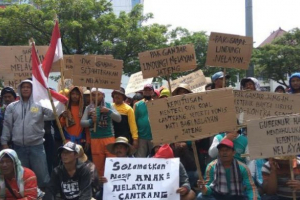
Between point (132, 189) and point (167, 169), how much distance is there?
0.47 m

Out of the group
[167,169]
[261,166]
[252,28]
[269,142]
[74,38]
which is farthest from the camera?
[74,38]

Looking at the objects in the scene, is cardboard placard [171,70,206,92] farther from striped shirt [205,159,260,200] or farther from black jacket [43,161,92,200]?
black jacket [43,161,92,200]

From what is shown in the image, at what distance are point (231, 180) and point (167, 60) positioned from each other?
6.87ft

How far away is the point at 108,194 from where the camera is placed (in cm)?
568

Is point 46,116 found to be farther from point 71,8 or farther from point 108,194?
point 71,8

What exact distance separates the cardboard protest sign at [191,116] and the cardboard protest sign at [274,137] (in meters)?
0.30

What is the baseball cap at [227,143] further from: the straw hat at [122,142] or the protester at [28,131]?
the protester at [28,131]

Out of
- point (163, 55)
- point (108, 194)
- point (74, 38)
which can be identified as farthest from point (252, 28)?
point (74, 38)

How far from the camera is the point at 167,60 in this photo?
23.2 feet

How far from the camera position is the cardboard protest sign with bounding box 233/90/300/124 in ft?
19.7

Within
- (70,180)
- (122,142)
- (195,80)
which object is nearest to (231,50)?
(122,142)

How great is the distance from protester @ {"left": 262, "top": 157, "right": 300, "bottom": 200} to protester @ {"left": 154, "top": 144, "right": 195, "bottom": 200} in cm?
92

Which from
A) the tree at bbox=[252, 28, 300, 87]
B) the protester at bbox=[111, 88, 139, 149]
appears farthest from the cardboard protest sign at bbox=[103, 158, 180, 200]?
the tree at bbox=[252, 28, 300, 87]

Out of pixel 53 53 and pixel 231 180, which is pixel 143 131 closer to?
pixel 53 53
